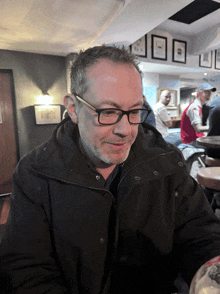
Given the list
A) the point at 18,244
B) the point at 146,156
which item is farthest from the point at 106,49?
the point at 18,244

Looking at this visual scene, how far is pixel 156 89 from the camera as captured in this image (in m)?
5.66

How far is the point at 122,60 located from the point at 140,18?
2.31 metres

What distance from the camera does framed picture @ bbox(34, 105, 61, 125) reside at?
159 inches

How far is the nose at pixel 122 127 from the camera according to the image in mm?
813

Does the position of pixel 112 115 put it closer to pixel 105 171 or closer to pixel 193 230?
pixel 105 171

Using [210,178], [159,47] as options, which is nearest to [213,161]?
[210,178]

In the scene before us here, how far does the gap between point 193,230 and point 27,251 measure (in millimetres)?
726

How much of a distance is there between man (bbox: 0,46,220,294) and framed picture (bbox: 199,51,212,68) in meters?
5.22

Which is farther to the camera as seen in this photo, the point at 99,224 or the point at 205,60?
the point at 205,60

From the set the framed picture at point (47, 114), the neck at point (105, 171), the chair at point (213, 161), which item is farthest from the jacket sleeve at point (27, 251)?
the framed picture at point (47, 114)

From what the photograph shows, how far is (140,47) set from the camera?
13.1ft

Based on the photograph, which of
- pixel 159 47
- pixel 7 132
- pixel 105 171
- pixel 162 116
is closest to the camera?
pixel 105 171

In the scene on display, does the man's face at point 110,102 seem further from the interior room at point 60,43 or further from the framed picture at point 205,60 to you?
the framed picture at point 205,60

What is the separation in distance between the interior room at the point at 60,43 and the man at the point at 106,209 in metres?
2.05
